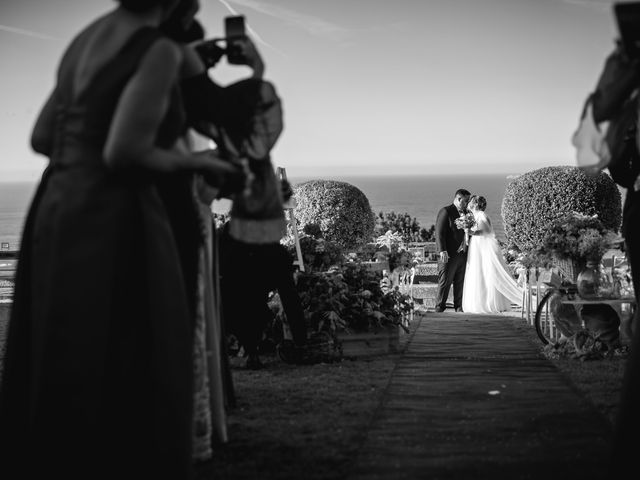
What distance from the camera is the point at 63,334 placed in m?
2.94

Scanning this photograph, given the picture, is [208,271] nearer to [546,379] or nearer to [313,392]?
[313,392]

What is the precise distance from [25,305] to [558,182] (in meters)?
15.7

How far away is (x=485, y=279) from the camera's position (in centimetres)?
1439

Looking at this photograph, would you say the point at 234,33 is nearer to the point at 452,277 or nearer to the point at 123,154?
the point at 123,154

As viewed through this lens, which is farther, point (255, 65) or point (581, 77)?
point (581, 77)

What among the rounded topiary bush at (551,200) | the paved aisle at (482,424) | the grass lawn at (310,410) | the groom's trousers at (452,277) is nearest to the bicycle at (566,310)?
the paved aisle at (482,424)

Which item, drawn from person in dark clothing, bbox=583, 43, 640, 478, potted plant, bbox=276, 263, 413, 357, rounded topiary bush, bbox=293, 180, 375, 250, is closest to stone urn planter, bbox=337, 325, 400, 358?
potted plant, bbox=276, 263, 413, 357

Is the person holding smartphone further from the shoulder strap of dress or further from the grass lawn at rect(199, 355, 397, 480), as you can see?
the shoulder strap of dress

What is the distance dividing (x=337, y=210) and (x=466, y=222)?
4.19 metres

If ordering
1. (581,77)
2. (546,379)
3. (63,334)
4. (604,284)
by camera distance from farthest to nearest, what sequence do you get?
(581,77)
(604,284)
(546,379)
(63,334)

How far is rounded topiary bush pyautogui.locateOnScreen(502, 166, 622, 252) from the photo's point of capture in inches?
687

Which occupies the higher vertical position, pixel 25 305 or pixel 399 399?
pixel 25 305

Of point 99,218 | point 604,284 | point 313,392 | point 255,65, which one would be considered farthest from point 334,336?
point 99,218

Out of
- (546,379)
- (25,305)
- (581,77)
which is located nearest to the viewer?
(25,305)
